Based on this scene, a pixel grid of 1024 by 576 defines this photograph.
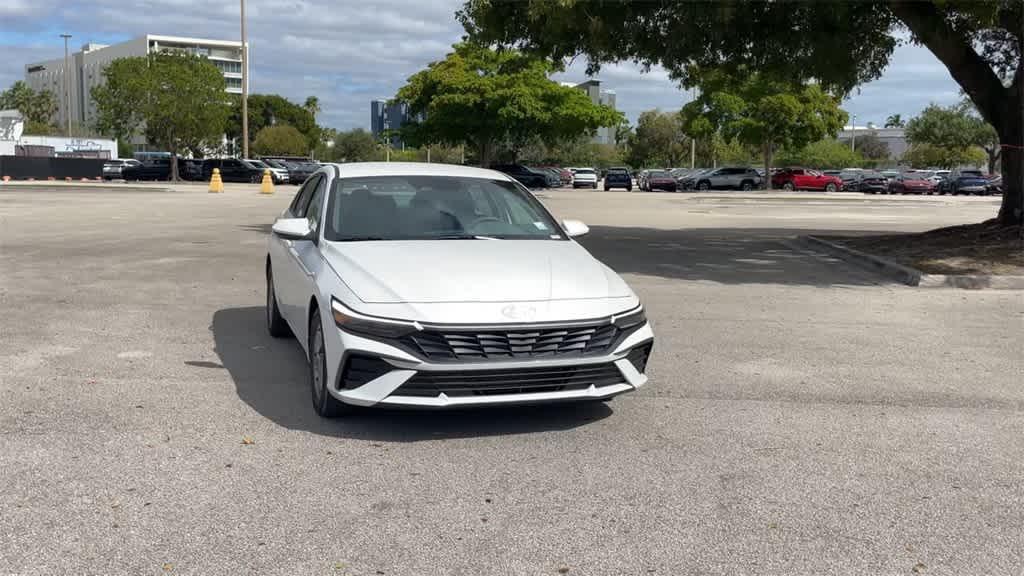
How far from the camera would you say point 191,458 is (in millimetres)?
5180

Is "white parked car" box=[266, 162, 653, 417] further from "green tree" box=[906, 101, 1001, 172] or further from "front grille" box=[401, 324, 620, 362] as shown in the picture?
"green tree" box=[906, 101, 1001, 172]

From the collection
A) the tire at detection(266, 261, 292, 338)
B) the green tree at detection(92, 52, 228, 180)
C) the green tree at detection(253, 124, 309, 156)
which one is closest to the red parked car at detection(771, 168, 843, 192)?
the green tree at detection(92, 52, 228, 180)

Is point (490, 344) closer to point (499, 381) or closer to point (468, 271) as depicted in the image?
point (499, 381)

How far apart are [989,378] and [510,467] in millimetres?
4142

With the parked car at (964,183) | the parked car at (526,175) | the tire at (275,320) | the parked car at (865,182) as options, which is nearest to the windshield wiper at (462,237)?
the tire at (275,320)

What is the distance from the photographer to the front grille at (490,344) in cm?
525

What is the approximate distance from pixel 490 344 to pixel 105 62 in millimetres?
155350

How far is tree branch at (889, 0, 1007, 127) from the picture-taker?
1471cm

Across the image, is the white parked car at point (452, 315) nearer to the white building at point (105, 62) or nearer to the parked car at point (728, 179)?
the parked car at point (728, 179)

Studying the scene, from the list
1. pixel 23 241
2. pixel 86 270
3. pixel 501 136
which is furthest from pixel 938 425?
pixel 501 136

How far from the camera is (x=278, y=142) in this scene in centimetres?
10462

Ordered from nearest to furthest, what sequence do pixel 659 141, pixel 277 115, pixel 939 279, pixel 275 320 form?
1. pixel 275 320
2. pixel 939 279
3. pixel 659 141
4. pixel 277 115

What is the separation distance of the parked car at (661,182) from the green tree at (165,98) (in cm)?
2511

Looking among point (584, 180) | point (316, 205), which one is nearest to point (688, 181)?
point (584, 180)
